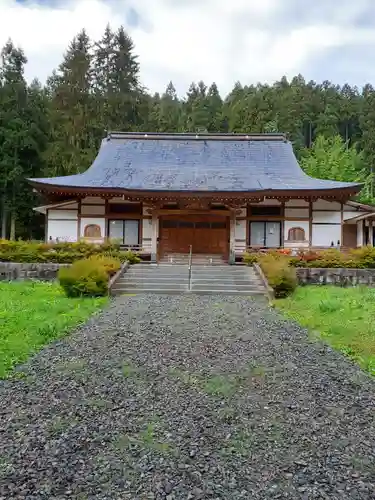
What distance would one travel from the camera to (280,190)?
59.2 ft

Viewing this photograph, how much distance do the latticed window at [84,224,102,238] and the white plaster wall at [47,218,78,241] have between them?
48 cm

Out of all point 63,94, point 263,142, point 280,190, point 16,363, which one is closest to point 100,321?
point 16,363

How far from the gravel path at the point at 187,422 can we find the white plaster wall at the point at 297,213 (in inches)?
524

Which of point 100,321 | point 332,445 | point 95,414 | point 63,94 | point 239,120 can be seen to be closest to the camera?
point 332,445

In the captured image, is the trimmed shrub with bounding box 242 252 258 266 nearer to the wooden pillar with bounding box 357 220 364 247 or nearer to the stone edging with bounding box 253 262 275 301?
the stone edging with bounding box 253 262 275 301

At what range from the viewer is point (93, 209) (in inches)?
776

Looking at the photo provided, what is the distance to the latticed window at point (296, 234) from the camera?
1947 centimetres

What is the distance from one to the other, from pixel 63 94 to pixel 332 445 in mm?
34499

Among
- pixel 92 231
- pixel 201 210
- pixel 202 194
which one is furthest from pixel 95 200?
pixel 202 194

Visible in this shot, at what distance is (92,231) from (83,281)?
8507 millimetres

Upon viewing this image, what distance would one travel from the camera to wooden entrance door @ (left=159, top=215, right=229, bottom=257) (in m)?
19.9

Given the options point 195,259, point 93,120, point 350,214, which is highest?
point 93,120

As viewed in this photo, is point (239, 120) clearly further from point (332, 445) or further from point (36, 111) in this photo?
point (332, 445)

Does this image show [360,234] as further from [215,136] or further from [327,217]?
[215,136]
